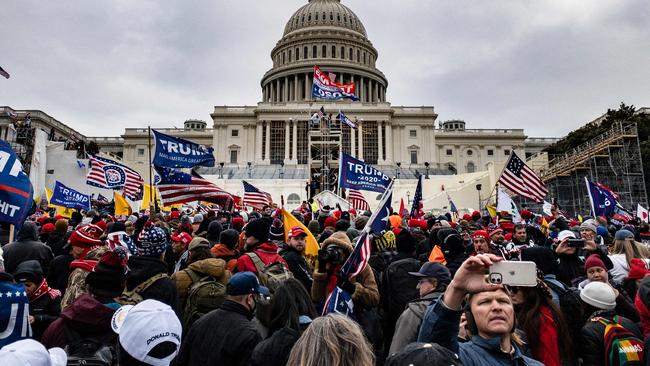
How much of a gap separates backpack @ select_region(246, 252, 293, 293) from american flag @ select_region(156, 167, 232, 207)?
5969mm

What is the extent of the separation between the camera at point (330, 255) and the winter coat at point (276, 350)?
124 centimetres

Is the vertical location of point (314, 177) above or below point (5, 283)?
above

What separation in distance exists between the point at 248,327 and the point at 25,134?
149ft

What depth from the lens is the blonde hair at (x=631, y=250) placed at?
16.8 feet

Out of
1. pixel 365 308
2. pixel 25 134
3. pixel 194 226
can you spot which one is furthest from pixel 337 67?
pixel 365 308

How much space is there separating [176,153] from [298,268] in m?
6.43

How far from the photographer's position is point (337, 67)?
7450cm

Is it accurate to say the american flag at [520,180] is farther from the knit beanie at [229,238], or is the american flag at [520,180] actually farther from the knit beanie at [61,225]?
the knit beanie at [61,225]

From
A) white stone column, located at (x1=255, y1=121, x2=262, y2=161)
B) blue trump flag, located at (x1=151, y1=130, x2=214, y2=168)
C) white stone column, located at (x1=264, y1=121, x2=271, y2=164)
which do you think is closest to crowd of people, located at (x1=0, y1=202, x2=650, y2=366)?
blue trump flag, located at (x1=151, y1=130, x2=214, y2=168)

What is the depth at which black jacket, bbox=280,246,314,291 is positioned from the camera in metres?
4.93

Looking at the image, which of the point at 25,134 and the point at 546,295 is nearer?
the point at 546,295

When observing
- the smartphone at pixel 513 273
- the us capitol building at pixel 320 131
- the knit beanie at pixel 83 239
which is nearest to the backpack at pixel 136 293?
the knit beanie at pixel 83 239

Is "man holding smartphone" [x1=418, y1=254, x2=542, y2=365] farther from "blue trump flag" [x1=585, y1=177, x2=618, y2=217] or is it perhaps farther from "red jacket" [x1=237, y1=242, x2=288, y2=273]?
"blue trump flag" [x1=585, y1=177, x2=618, y2=217]

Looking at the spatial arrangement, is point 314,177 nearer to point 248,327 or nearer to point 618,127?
point 618,127
